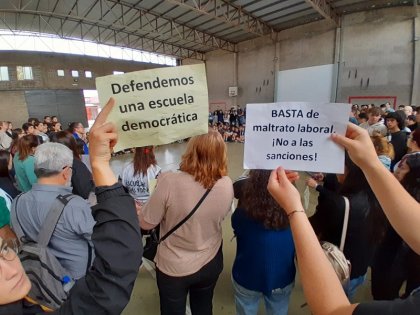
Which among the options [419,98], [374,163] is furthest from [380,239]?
[419,98]

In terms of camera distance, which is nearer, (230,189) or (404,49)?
(230,189)

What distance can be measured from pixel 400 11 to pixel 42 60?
16832 millimetres

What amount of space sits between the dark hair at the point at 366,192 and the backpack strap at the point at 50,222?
1.55 m

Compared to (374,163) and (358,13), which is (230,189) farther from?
(358,13)

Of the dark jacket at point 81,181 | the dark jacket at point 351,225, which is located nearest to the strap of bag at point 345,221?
the dark jacket at point 351,225

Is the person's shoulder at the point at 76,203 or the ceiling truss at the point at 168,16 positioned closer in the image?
the person's shoulder at the point at 76,203

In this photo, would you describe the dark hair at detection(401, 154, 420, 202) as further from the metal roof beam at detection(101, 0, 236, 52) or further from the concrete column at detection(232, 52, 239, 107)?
the concrete column at detection(232, 52, 239, 107)

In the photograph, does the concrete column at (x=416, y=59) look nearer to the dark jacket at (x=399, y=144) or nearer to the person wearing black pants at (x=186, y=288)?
the dark jacket at (x=399, y=144)

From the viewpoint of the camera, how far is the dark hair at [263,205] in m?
A: 1.31

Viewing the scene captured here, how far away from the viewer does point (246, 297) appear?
4.89 feet

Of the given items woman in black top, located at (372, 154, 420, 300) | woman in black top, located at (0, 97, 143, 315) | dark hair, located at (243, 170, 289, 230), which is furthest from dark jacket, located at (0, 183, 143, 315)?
woman in black top, located at (372, 154, 420, 300)

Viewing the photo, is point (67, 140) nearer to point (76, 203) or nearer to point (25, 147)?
point (25, 147)

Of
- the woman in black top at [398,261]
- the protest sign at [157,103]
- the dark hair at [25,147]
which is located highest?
the protest sign at [157,103]

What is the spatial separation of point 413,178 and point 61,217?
1.97 meters
